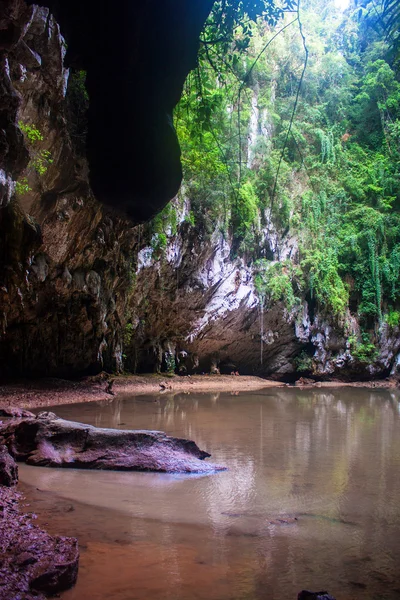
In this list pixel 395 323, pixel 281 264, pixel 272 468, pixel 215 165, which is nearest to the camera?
pixel 272 468

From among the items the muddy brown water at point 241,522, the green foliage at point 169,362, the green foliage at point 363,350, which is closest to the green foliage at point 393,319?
the green foliage at point 363,350

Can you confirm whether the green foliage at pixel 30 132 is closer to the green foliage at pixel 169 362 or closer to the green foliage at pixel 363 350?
the green foliage at pixel 169 362

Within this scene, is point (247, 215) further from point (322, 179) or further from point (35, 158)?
point (35, 158)

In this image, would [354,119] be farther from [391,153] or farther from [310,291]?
[310,291]

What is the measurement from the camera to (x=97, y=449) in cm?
558

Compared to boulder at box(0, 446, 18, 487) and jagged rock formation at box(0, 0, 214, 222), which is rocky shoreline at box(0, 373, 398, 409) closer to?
boulder at box(0, 446, 18, 487)

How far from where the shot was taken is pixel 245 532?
3648 millimetres

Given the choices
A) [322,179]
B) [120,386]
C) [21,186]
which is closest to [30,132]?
[21,186]

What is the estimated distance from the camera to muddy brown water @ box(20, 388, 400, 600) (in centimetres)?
275

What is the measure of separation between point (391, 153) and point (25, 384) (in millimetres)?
24139

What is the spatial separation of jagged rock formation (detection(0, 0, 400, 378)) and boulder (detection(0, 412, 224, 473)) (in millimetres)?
2977

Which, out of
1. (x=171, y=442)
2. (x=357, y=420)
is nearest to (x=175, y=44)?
(x=171, y=442)

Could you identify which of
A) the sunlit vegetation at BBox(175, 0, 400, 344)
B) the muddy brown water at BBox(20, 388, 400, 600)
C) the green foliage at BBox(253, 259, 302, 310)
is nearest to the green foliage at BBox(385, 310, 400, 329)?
the sunlit vegetation at BBox(175, 0, 400, 344)

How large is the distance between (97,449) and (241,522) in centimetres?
242
